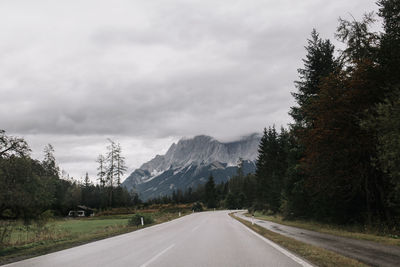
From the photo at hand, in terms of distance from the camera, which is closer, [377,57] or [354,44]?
[377,57]

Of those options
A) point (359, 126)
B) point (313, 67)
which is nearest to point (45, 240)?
point (359, 126)

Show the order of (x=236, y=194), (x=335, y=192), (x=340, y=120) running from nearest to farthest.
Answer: (x=340, y=120)
(x=335, y=192)
(x=236, y=194)

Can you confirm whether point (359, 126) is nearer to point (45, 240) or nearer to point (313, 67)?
point (313, 67)

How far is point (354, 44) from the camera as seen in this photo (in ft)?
60.4

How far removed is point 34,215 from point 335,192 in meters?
18.0

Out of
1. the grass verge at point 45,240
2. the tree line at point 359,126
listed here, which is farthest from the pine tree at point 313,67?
the grass verge at point 45,240

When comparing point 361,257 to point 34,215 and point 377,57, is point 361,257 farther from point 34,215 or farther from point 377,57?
point 34,215

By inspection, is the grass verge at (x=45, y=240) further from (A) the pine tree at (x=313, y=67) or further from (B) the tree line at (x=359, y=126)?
(A) the pine tree at (x=313, y=67)

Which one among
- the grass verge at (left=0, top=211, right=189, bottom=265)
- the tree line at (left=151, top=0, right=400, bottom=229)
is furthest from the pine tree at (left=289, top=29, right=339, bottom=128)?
the grass verge at (left=0, top=211, right=189, bottom=265)

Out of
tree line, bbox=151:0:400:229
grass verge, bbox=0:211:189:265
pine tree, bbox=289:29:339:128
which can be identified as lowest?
grass verge, bbox=0:211:189:265

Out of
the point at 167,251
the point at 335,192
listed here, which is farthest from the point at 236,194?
the point at 167,251

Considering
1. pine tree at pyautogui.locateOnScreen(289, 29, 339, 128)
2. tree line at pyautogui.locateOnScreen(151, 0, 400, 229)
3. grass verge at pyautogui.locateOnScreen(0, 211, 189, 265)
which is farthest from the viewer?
pine tree at pyautogui.locateOnScreen(289, 29, 339, 128)

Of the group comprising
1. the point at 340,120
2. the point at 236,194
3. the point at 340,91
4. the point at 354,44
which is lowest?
the point at 236,194

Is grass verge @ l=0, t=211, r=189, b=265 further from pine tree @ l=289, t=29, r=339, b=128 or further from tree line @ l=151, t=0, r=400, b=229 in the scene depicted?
pine tree @ l=289, t=29, r=339, b=128
